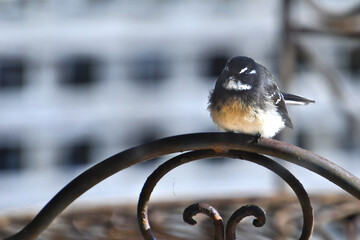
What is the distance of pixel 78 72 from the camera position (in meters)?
8.61

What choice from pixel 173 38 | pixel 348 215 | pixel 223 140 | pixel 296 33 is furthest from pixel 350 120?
pixel 173 38

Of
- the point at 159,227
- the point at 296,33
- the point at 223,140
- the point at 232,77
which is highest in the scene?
the point at 296,33

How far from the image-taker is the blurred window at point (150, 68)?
877 cm

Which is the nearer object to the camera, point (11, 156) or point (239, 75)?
point (239, 75)

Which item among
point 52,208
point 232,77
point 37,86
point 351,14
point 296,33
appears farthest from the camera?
point 37,86

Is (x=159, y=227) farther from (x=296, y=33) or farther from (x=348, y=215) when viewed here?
(x=296, y=33)

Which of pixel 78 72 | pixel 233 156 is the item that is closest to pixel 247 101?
pixel 233 156

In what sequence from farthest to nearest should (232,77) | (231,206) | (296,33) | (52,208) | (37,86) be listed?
(37,86)
(296,33)
(231,206)
(232,77)
(52,208)

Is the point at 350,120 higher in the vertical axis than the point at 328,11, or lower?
lower

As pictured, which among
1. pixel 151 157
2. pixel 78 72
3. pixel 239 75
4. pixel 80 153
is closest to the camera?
pixel 151 157

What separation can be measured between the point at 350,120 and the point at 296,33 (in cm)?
41

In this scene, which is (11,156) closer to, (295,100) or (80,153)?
(80,153)

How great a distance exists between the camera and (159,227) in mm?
1864

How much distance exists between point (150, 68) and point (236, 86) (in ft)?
25.3
